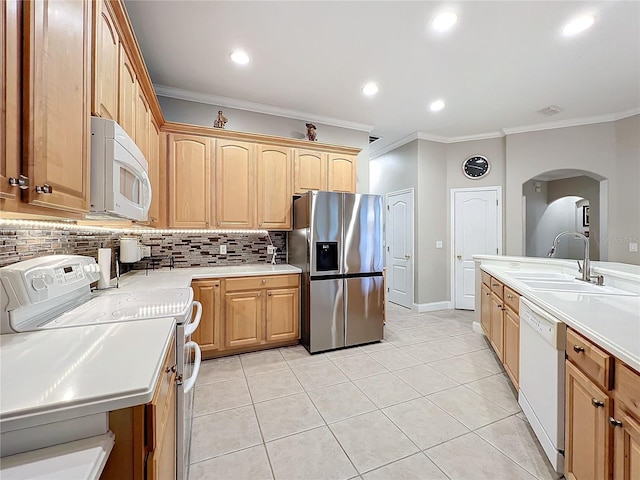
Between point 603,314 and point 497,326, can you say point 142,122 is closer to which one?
point 603,314

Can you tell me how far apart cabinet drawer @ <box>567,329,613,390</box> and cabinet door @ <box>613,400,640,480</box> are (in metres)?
0.12

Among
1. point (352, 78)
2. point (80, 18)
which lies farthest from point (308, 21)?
point (80, 18)

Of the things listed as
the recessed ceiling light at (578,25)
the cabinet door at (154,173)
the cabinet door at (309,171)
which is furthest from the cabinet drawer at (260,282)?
the recessed ceiling light at (578,25)

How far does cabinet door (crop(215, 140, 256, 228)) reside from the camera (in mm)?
3209

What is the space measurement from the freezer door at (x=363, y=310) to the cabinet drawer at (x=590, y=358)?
203 centimetres

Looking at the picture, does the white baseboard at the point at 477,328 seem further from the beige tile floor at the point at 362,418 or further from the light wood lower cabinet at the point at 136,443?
the light wood lower cabinet at the point at 136,443

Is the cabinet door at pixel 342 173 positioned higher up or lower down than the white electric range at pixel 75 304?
higher up

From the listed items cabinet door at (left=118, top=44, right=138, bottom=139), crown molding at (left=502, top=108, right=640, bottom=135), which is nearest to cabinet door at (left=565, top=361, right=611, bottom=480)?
cabinet door at (left=118, top=44, right=138, bottom=139)

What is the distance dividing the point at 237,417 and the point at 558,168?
519 centimetres

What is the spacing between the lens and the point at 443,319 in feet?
14.2

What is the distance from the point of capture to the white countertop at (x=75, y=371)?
0.66 m

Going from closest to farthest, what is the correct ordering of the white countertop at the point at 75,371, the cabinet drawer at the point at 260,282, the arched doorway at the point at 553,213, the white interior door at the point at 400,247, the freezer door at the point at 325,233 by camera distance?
1. the white countertop at the point at 75,371
2. the cabinet drawer at the point at 260,282
3. the freezer door at the point at 325,233
4. the white interior door at the point at 400,247
5. the arched doorway at the point at 553,213

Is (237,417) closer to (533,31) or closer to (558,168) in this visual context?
(533,31)

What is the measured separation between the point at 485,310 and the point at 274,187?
284 centimetres
